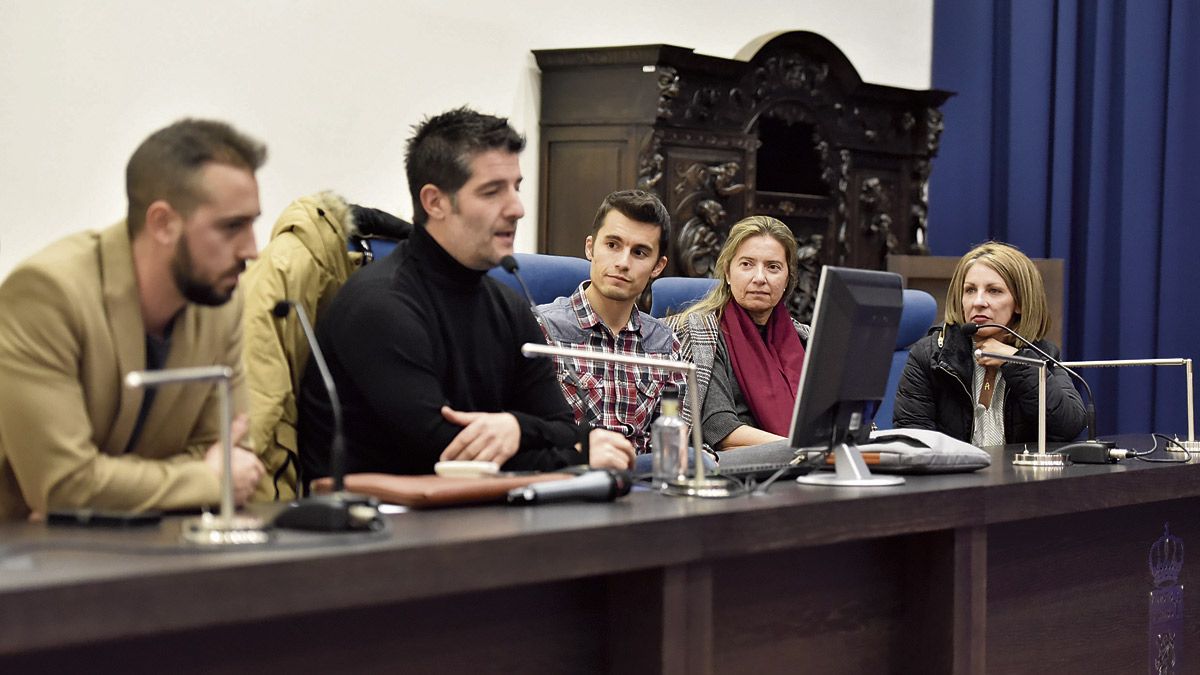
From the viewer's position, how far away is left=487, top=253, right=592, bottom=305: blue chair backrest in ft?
10.5

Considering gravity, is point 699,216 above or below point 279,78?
below

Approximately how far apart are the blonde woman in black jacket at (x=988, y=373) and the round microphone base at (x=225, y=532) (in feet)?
6.87

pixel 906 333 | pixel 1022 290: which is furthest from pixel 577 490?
pixel 906 333

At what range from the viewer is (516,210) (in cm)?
236

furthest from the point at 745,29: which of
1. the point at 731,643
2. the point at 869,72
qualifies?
the point at 731,643

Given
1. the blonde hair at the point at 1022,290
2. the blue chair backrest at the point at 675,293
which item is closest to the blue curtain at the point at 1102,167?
the blonde hair at the point at 1022,290

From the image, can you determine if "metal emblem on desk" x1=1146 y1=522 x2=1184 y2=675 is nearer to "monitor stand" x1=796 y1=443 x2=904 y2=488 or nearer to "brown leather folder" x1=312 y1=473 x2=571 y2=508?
"monitor stand" x1=796 y1=443 x2=904 y2=488

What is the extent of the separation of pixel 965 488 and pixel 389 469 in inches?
35.1

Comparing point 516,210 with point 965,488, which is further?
point 516,210

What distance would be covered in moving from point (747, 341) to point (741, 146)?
1952 millimetres

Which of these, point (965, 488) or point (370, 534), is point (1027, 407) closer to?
point (965, 488)

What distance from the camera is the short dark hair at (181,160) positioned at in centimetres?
171

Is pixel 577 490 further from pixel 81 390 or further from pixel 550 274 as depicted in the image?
pixel 550 274

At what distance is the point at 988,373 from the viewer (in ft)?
10.6
